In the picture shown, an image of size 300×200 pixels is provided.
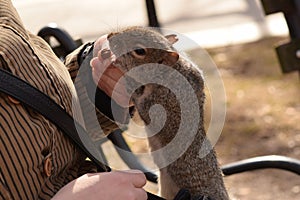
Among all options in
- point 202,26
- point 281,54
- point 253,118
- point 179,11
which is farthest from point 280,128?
point 179,11

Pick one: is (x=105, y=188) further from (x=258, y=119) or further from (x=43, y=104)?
(x=258, y=119)

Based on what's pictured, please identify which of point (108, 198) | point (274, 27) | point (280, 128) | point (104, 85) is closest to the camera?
point (108, 198)

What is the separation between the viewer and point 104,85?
4.37 feet

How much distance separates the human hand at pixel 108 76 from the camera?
1.24m

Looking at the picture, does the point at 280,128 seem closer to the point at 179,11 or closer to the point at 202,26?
the point at 202,26

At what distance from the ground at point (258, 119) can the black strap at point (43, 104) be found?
180 cm

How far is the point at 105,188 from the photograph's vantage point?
1104 mm

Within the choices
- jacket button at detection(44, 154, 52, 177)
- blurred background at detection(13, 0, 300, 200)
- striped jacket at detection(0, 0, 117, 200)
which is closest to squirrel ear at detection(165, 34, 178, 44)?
striped jacket at detection(0, 0, 117, 200)

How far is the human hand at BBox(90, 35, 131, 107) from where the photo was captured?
1.24 meters

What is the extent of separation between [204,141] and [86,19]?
4.97 metres

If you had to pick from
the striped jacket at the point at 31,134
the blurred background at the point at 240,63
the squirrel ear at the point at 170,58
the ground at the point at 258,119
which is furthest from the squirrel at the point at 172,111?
the ground at the point at 258,119

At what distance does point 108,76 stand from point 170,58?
0.16 metres

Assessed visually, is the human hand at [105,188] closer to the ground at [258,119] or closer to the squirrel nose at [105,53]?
the squirrel nose at [105,53]

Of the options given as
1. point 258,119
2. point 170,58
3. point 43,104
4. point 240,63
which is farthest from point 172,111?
point 240,63
